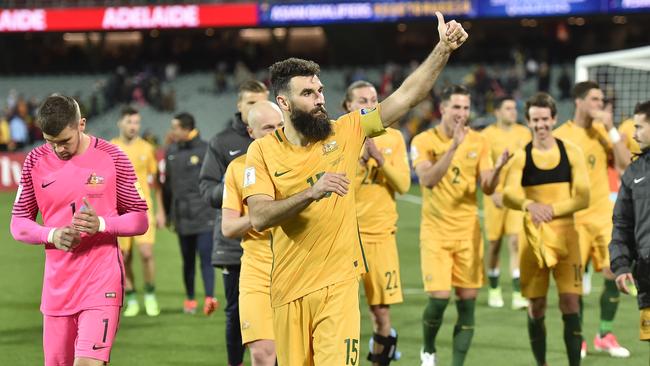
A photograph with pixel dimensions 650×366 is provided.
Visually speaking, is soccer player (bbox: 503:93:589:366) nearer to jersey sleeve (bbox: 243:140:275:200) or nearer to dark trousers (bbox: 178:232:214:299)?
jersey sleeve (bbox: 243:140:275:200)

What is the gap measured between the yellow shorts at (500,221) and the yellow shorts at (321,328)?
23.9ft

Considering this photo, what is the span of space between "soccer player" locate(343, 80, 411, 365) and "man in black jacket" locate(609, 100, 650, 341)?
2.04 metres

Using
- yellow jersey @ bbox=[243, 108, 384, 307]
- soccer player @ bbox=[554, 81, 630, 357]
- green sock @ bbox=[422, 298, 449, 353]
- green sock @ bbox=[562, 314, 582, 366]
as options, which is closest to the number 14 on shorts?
yellow jersey @ bbox=[243, 108, 384, 307]

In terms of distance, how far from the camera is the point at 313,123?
5.80 m

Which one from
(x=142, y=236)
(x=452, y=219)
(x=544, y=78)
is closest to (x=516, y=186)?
(x=452, y=219)

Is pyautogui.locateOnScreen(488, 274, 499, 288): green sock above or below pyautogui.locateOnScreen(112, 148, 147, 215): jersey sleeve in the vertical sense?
below

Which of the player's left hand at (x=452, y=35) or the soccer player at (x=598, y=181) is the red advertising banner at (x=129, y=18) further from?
the player's left hand at (x=452, y=35)

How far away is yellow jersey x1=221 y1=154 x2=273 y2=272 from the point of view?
714 centimetres

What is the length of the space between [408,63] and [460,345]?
107 ft

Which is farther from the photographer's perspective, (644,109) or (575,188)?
(575,188)

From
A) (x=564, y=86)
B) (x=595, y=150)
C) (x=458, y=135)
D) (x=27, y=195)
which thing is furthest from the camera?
(x=564, y=86)

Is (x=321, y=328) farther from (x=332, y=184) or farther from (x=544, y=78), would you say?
(x=544, y=78)

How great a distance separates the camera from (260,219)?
5672mm

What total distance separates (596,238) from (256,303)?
4.40 metres
